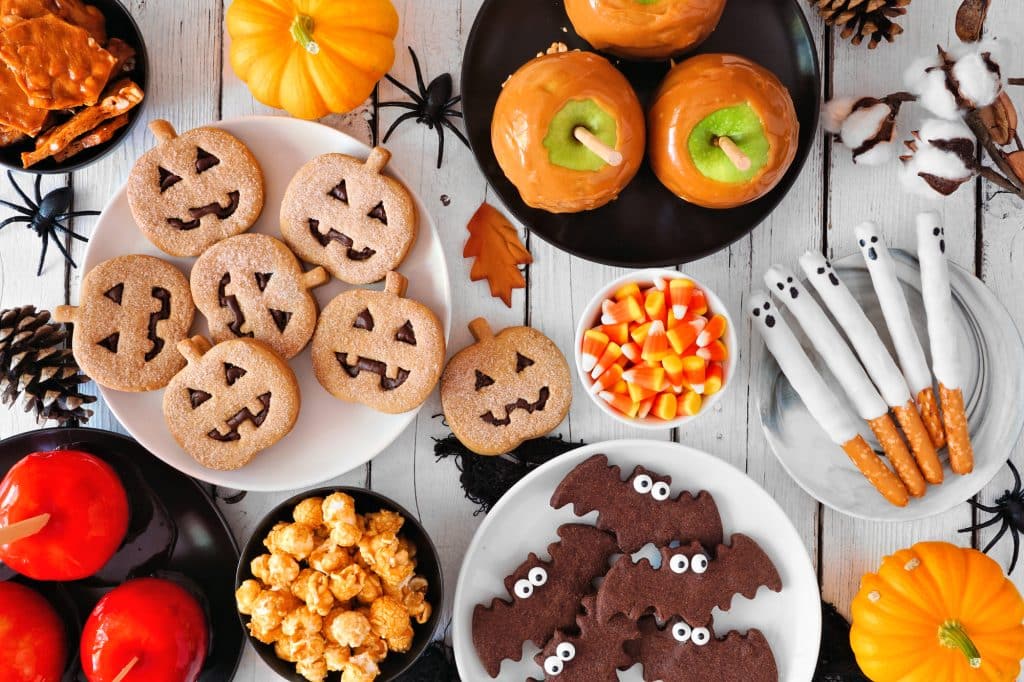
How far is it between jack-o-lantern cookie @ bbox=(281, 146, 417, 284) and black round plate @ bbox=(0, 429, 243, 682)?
51 cm

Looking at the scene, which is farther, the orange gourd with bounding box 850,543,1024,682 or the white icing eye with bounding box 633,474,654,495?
the white icing eye with bounding box 633,474,654,495

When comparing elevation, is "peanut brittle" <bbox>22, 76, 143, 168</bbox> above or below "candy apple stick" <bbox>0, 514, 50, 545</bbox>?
above

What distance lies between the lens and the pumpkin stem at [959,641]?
1.39m

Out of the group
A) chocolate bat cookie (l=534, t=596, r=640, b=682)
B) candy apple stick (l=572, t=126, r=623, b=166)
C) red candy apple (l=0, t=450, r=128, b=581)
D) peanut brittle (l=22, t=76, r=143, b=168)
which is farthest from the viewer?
chocolate bat cookie (l=534, t=596, r=640, b=682)

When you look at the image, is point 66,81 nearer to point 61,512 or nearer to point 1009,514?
point 61,512

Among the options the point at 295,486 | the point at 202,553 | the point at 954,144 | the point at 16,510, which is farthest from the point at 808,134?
the point at 16,510

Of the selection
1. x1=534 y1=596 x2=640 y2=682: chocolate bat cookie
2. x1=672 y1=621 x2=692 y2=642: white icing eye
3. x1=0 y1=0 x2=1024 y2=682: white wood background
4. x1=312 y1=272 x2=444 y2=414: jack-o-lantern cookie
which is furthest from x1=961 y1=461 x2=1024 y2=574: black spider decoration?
x1=312 y1=272 x2=444 y2=414: jack-o-lantern cookie

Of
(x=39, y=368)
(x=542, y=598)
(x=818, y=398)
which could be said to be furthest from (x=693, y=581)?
(x=39, y=368)

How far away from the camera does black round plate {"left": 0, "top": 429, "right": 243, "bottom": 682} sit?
1514 millimetres

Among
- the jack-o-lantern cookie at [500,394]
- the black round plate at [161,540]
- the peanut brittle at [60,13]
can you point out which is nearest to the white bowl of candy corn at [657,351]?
the jack-o-lantern cookie at [500,394]

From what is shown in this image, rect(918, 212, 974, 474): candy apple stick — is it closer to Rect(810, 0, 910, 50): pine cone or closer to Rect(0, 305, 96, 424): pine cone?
Rect(810, 0, 910, 50): pine cone

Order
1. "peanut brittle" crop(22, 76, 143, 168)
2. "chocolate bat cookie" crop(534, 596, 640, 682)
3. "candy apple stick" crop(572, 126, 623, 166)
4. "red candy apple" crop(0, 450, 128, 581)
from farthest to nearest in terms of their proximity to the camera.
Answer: "chocolate bat cookie" crop(534, 596, 640, 682)
"peanut brittle" crop(22, 76, 143, 168)
"red candy apple" crop(0, 450, 128, 581)
"candy apple stick" crop(572, 126, 623, 166)

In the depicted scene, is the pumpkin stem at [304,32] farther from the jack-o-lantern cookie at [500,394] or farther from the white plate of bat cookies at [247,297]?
the jack-o-lantern cookie at [500,394]

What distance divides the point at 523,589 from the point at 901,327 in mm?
868
